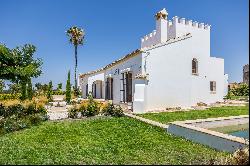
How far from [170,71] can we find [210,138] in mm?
11874

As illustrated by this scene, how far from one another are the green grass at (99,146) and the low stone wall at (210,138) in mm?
340

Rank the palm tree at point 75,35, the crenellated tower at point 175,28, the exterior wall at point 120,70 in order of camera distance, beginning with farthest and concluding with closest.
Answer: the palm tree at point 75,35 → the crenellated tower at point 175,28 → the exterior wall at point 120,70

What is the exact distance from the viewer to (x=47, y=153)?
8805 millimetres

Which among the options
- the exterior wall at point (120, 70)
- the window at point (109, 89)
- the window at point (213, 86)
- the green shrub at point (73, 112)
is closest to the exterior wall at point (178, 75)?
the exterior wall at point (120, 70)

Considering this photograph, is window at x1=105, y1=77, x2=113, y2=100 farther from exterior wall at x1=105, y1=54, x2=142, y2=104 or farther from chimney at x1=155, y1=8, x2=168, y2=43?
chimney at x1=155, y1=8, x2=168, y2=43

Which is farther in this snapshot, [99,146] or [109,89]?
[109,89]

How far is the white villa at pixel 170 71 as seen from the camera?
2066 centimetres

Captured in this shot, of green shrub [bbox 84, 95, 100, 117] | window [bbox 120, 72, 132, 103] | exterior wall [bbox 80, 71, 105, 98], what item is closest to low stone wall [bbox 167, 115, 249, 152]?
green shrub [bbox 84, 95, 100, 117]

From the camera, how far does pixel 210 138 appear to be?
10039 millimetres

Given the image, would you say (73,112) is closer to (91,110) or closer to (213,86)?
(91,110)

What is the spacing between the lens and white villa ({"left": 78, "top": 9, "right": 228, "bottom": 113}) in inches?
813

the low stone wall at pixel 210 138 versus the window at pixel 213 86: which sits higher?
the window at pixel 213 86

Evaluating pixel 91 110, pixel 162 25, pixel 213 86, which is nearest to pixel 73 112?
pixel 91 110

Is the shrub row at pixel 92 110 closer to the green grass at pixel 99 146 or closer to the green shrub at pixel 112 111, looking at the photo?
the green shrub at pixel 112 111
